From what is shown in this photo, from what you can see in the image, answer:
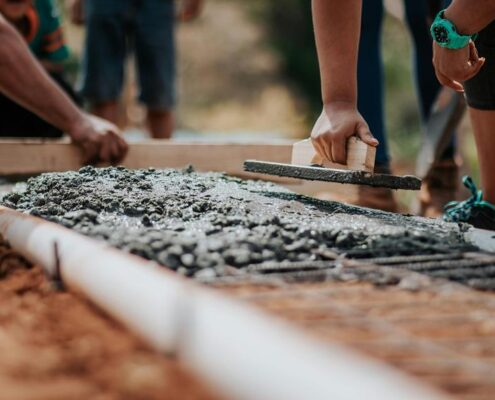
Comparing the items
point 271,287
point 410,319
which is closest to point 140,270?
point 271,287

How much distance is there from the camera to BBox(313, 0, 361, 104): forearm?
2.16 m

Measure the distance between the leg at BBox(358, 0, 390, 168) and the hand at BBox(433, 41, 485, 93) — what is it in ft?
3.59

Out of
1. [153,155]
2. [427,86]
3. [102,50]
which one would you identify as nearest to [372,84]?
[427,86]

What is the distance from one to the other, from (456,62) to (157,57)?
2556 millimetres

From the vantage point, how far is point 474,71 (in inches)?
80.3

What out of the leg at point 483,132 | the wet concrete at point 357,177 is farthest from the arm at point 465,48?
the wet concrete at point 357,177

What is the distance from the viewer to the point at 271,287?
1289 mm

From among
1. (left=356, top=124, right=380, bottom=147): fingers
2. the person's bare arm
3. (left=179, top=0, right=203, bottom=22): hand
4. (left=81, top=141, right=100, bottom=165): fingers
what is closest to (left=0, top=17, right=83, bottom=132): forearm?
the person's bare arm

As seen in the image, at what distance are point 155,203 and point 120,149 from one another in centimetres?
121

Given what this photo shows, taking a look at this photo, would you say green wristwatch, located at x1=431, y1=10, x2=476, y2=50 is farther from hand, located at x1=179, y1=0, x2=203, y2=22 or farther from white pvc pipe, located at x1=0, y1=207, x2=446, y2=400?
hand, located at x1=179, y1=0, x2=203, y2=22

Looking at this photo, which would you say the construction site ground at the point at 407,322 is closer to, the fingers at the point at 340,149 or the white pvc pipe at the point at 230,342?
the white pvc pipe at the point at 230,342

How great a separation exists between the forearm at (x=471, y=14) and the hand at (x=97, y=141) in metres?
1.49

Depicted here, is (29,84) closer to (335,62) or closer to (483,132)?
(335,62)

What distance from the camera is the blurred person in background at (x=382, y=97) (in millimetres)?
3102
